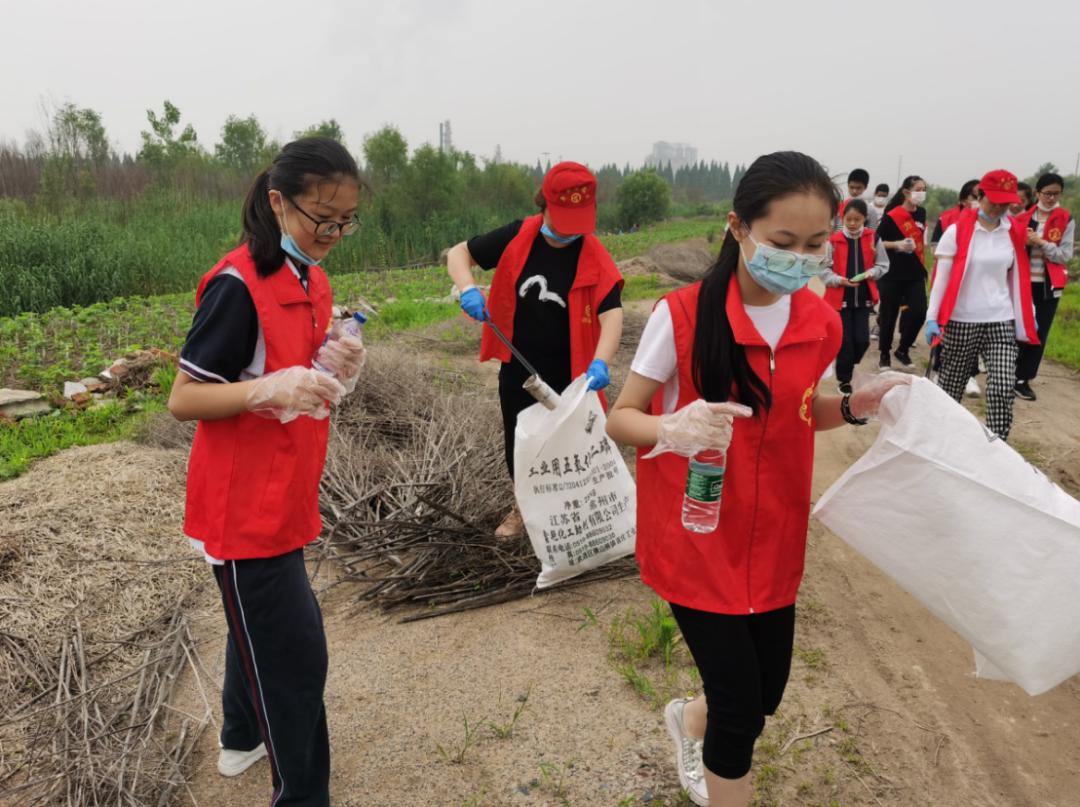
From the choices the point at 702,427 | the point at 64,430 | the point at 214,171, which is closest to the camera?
the point at 702,427

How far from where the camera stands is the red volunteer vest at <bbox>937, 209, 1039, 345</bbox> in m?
4.04

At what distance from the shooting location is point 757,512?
5.01 ft

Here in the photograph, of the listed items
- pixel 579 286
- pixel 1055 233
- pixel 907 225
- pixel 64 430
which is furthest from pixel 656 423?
pixel 907 225

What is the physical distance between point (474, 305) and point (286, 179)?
126cm

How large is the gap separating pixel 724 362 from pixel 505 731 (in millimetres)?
1373

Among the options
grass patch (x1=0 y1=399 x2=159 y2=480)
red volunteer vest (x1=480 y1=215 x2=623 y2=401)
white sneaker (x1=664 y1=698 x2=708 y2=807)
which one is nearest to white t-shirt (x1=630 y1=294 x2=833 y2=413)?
white sneaker (x1=664 y1=698 x2=708 y2=807)

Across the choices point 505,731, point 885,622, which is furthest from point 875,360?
point 505,731

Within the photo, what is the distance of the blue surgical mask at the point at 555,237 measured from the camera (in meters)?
2.82

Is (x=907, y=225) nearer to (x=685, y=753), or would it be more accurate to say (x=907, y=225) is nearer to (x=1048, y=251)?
(x=1048, y=251)

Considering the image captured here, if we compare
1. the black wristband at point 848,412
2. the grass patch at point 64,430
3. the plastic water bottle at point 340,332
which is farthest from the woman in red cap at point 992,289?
the grass patch at point 64,430

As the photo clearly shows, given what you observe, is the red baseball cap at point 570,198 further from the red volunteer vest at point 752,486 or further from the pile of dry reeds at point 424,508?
the red volunteer vest at point 752,486

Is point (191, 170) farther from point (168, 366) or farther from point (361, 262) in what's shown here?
point (168, 366)

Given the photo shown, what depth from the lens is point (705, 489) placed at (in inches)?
56.4

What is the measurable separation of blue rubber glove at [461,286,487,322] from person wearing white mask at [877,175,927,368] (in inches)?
185
